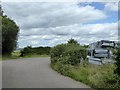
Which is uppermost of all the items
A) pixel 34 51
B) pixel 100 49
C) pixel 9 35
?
pixel 9 35

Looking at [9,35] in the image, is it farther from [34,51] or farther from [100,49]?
[100,49]

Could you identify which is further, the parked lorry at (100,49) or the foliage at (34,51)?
the foliage at (34,51)

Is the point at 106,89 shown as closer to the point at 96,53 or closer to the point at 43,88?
the point at 43,88

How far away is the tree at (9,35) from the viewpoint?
54656mm

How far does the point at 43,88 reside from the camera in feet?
50.6

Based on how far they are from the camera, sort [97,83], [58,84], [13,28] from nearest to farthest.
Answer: [97,83] < [58,84] < [13,28]

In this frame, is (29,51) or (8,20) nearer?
(8,20)

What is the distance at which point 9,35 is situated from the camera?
184ft

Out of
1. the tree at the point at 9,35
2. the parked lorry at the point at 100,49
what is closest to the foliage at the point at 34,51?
the tree at the point at 9,35

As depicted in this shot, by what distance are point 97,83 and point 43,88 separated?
248cm

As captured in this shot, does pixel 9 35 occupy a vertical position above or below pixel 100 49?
above

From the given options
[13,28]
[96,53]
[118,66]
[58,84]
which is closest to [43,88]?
[58,84]

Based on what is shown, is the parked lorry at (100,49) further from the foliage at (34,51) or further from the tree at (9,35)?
the foliage at (34,51)

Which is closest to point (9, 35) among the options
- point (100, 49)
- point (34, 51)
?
point (34, 51)
